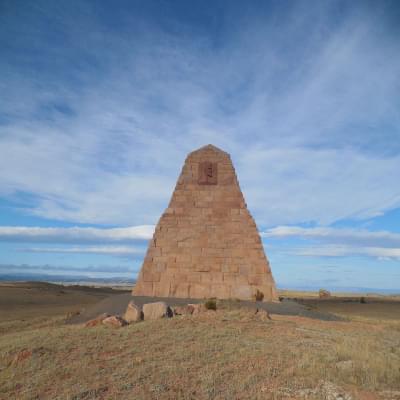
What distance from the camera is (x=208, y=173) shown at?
1590cm

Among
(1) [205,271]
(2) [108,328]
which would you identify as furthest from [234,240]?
(2) [108,328]

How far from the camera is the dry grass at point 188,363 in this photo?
528 cm

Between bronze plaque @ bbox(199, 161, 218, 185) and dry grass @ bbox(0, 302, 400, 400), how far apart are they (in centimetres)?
756

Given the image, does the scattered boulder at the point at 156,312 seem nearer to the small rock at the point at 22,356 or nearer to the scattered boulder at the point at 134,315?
the scattered boulder at the point at 134,315

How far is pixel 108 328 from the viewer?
902 centimetres

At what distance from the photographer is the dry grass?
17.3 ft

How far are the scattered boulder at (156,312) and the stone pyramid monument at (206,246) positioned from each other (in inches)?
137

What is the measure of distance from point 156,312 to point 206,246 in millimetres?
4740

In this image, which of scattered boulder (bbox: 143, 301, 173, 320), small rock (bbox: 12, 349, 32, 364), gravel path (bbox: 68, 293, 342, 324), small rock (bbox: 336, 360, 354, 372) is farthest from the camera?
gravel path (bbox: 68, 293, 342, 324)

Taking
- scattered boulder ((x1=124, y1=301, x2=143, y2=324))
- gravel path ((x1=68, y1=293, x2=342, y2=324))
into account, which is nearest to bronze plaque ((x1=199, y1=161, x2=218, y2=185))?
gravel path ((x1=68, y1=293, x2=342, y2=324))

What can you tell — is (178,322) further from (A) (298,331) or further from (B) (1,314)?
(B) (1,314)

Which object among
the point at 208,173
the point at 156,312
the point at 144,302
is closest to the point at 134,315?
the point at 156,312

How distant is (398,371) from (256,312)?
5.19 meters

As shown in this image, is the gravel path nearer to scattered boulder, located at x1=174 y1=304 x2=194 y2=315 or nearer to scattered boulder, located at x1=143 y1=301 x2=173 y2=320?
scattered boulder, located at x1=174 y1=304 x2=194 y2=315
